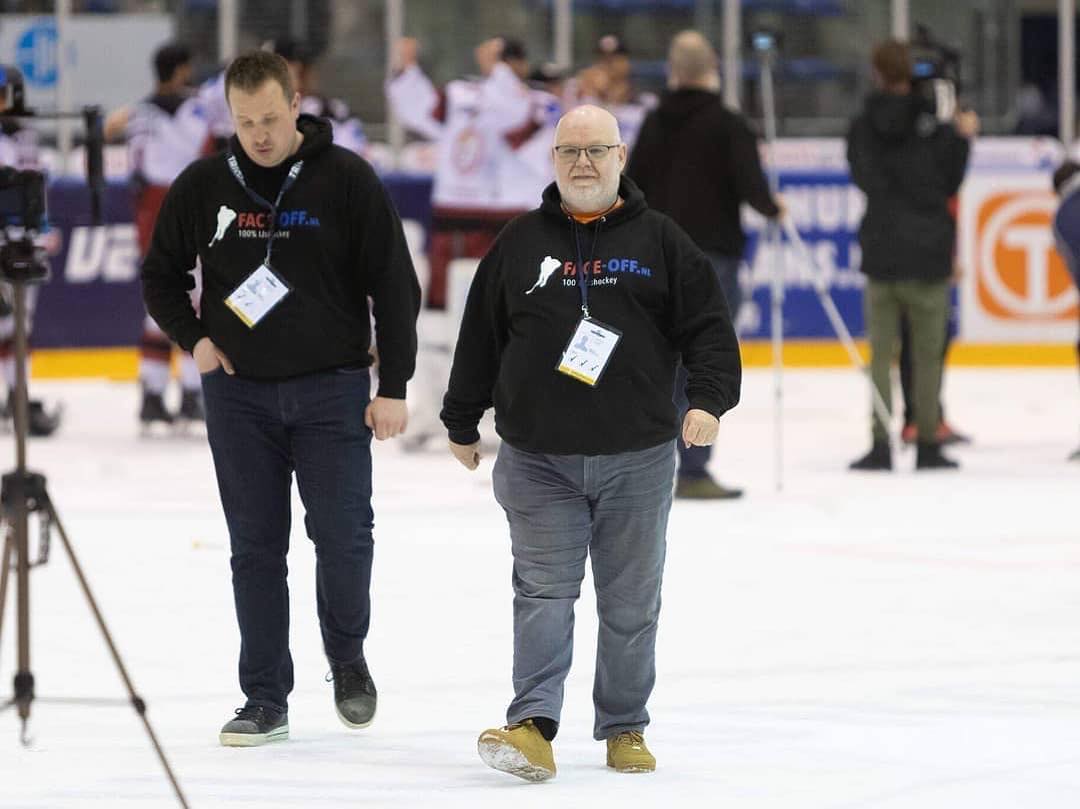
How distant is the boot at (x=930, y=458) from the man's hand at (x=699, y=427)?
606 cm

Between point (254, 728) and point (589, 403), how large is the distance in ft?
3.60

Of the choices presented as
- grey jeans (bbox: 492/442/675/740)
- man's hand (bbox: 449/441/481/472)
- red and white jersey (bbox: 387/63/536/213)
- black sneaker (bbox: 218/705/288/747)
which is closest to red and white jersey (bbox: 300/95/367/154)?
red and white jersey (bbox: 387/63/536/213)

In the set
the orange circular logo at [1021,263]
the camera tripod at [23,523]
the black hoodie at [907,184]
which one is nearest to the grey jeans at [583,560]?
the camera tripod at [23,523]

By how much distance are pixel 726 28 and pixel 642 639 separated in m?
11.0

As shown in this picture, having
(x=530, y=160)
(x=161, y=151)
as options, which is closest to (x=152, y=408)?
(x=161, y=151)

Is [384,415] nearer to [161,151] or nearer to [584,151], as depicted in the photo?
[584,151]

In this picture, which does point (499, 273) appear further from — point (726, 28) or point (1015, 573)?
point (726, 28)

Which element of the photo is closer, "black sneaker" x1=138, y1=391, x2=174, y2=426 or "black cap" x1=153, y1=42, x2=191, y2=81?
"black cap" x1=153, y1=42, x2=191, y2=81

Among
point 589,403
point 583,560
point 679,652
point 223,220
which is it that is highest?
point 223,220

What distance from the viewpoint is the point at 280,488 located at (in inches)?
217

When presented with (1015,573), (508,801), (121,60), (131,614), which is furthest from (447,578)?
(121,60)

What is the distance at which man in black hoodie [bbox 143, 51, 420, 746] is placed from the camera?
17.7ft

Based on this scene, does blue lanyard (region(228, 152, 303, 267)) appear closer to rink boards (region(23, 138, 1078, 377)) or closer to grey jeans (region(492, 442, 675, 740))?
Result: grey jeans (region(492, 442, 675, 740))

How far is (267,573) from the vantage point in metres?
5.50
